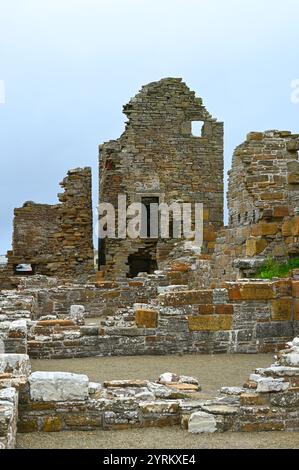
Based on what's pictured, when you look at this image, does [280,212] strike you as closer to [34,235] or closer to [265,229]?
[265,229]

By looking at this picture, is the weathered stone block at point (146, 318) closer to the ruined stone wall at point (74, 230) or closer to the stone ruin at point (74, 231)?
the stone ruin at point (74, 231)

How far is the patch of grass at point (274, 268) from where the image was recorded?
15.9m

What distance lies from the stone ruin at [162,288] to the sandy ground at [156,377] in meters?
0.19

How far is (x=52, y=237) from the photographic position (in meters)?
35.1

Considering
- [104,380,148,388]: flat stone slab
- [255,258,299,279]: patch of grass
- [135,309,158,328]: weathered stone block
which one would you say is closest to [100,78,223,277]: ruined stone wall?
[255,258,299,279]: patch of grass

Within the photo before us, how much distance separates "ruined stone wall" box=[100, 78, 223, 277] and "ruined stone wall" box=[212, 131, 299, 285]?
10.6 m

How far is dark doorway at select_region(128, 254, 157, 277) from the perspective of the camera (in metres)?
30.6

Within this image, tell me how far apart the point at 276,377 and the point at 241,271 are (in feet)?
29.3

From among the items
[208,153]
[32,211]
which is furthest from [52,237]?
[208,153]

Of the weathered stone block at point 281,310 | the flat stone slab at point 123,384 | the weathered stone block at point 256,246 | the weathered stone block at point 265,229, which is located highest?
the weathered stone block at point 265,229

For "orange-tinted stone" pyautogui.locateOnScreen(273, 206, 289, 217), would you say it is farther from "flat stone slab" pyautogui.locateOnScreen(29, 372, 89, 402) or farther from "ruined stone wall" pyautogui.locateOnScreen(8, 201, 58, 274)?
"ruined stone wall" pyautogui.locateOnScreen(8, 201, 58, 274)

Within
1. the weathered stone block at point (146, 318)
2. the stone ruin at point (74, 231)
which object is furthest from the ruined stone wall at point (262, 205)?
the stone ruin at point (74, 231)

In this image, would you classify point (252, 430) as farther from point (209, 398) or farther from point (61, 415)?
point (61, 415)

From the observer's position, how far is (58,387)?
7.40m
